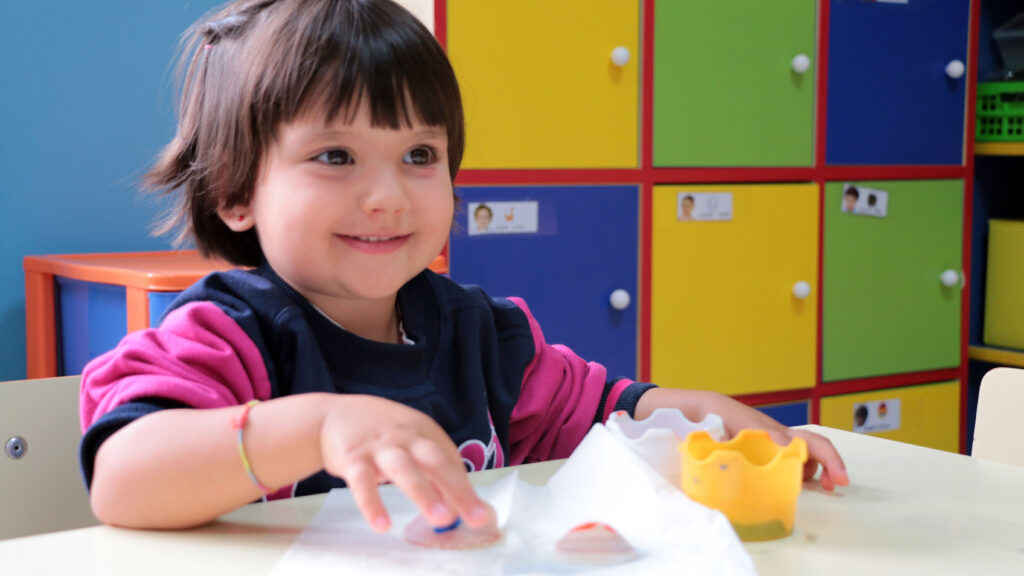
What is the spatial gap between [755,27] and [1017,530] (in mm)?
1514

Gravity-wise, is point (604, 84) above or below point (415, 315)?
above

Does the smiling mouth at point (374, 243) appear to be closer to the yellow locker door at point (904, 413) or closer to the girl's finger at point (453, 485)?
the girl's finger at point (453, 485)

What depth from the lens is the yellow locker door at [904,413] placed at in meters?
2.18

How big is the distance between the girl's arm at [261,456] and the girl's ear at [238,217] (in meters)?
0.32

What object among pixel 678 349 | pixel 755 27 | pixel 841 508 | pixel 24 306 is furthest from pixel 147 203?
pixel 841 508

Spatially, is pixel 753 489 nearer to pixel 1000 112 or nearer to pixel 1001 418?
pixel 1001 418

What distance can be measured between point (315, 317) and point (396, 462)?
37 centimetres

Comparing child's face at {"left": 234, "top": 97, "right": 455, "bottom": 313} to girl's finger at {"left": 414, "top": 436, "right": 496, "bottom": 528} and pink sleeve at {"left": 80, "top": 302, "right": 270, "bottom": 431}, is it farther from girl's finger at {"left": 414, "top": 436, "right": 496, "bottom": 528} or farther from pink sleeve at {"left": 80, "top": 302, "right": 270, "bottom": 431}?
girl's finger at {"left": 414, "top": 436, "right": 496, "bottom": 528}

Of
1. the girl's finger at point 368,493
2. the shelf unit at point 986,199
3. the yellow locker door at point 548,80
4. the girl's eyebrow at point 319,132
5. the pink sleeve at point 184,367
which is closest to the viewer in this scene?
the girl's finger at point 368,493

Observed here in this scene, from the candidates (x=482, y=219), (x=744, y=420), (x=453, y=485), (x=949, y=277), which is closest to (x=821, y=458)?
(x=744, y=420)

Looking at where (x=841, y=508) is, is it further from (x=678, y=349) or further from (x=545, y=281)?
(x=678, y=349)

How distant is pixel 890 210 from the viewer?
7.23 ft

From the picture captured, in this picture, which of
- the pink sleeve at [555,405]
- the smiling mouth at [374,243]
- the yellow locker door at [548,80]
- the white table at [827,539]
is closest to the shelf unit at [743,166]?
the yellow locker door at [548,80]

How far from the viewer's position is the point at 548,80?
1.77 meters
